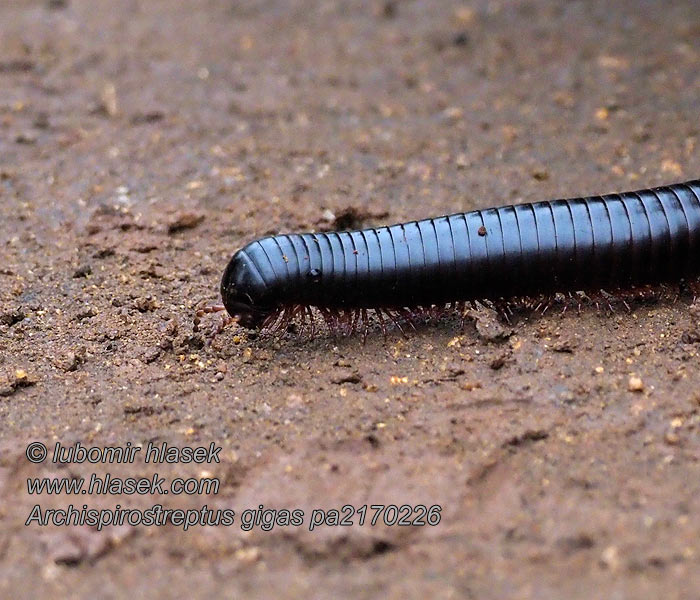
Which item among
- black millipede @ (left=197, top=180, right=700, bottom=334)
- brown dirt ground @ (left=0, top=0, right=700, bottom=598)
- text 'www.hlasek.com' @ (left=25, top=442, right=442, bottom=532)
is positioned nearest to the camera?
brown dirt ground @ (left=0, top=0, right=700, bottom=598)

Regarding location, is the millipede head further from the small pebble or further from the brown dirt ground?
the small pebble

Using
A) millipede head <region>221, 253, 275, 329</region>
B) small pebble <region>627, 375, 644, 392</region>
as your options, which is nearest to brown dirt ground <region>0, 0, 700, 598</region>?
small pebble <region>627, 375, 644, 392</region>

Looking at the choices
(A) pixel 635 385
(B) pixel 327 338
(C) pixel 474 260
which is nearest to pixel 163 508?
(B) pixel 327 338

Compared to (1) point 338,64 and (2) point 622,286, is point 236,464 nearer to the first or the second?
(2) point 622,286

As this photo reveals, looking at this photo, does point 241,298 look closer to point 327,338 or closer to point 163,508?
point 327,338

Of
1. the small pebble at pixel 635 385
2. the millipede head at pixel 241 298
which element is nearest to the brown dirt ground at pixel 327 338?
the small pebble at pixel 635 385

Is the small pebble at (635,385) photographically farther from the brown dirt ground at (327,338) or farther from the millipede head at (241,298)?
the millipede head at (241,298)

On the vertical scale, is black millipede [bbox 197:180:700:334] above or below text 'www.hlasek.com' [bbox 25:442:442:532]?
above
